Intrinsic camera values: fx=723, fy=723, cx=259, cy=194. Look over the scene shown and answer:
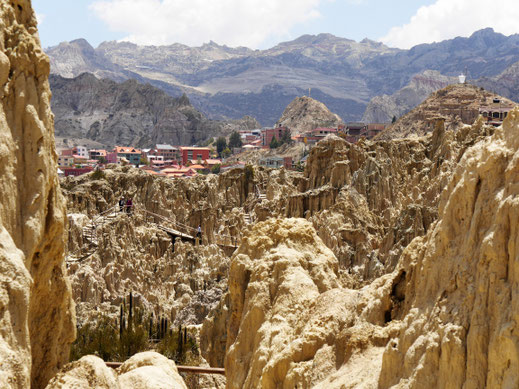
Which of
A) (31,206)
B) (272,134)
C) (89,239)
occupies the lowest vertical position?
(89,239)

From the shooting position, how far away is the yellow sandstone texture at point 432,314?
5.93 meters

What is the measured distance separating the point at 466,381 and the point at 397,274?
8.39ft

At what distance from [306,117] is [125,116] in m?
40.2

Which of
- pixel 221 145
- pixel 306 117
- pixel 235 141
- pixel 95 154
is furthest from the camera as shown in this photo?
pixel 235 141

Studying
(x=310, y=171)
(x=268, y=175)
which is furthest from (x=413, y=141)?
(x=268, y=175)

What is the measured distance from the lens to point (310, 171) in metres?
46.1

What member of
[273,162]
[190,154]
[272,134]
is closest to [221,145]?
[190,154]

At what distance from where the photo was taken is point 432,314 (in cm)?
654

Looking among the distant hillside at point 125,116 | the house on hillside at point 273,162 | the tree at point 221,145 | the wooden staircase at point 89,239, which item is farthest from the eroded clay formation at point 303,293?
the distant hillside at point 125,116

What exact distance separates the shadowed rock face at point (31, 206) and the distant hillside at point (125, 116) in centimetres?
12489

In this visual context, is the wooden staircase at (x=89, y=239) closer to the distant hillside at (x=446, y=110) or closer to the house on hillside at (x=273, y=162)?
the distant hillside at (x=446, y=110)

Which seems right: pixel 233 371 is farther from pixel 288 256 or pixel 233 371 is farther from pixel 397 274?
pixel 397 274

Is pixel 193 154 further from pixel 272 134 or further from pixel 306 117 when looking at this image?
pixel 306 117

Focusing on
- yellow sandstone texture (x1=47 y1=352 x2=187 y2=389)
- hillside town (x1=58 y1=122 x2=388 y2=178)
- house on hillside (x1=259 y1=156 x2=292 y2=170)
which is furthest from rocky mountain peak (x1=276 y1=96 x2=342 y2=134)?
yellow sandstone texture (x1=47 y1=352 x2=187 y2=389)
